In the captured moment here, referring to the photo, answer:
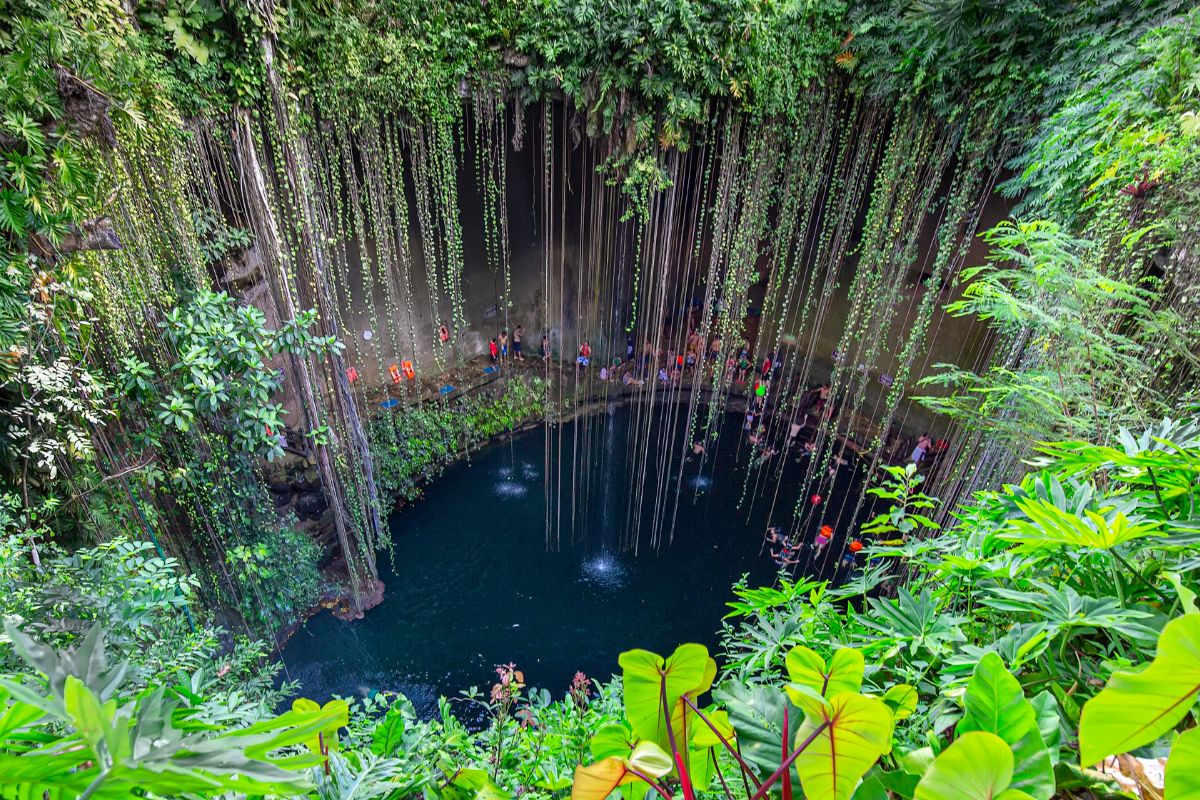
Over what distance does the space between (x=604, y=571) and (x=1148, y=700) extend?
431 cm

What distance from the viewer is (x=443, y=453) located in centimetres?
549

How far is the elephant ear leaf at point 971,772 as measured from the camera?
52 centimetres

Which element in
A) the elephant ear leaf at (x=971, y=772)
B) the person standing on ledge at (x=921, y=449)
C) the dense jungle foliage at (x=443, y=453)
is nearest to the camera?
the elephant ear leaf at (x=971, y=772)

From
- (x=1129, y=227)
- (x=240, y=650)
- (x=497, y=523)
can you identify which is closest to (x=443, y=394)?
(x=497, y=523)

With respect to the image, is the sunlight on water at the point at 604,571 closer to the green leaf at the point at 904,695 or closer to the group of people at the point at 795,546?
the group of people at the point at 795,546

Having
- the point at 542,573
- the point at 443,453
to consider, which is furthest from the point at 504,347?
the point at 542,573

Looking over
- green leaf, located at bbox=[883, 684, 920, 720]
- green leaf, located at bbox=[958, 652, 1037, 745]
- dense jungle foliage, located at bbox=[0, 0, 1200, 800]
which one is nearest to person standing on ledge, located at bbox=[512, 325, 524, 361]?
dense jungle foliage, located at bbox=[0, 0, 1200, 800]

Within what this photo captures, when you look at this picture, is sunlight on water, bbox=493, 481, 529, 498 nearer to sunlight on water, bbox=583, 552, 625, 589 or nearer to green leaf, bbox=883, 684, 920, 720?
sunlight on water, bbox=583, 552, 625, 589

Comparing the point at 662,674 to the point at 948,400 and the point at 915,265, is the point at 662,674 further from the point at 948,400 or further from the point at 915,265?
the point at 915,265

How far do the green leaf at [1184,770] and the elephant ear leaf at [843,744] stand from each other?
0.69ft

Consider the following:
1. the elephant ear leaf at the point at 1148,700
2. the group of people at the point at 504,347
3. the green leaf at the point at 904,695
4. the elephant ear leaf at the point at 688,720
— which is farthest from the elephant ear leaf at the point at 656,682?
the group of people at the point at 504,347

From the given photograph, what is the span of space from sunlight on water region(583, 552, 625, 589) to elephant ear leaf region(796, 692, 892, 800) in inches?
157

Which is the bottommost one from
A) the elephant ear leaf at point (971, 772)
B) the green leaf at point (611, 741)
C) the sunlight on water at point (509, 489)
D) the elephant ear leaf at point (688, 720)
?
the sunlight on water at point (509, 489)

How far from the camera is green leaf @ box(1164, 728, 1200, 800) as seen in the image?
1.42 feet
